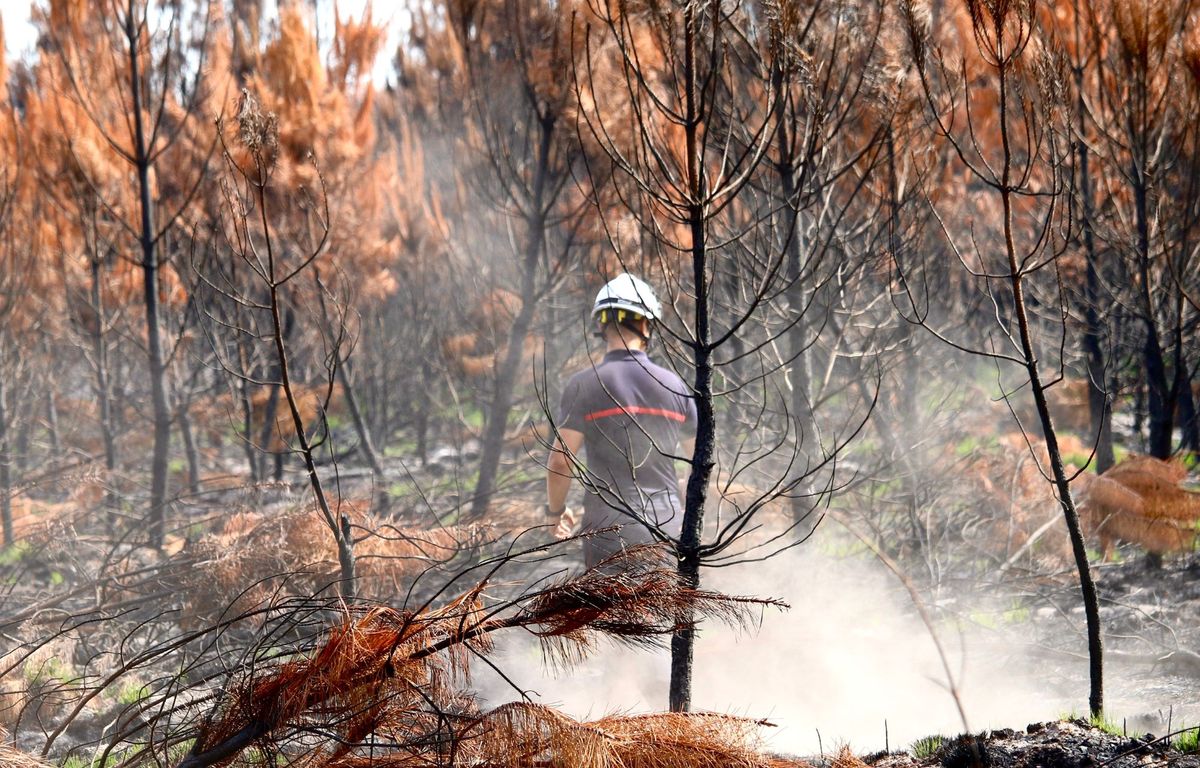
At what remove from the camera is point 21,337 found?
428 inches

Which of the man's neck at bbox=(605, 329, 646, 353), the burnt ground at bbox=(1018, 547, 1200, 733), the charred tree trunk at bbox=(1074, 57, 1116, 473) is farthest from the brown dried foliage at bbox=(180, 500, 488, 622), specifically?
the charred tree trunk at bbox=(1074, 57, 1116, 473)

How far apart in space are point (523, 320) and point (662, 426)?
3569 millimetres

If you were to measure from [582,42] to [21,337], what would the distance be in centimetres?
699

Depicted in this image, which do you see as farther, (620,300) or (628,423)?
(628,423)

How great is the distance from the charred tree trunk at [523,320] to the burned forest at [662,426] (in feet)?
0.17

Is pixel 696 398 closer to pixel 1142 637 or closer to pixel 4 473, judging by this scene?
pixel 1142 637

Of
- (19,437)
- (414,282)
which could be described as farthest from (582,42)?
(19,437)

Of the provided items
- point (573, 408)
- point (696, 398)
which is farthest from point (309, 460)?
point (696, 398)

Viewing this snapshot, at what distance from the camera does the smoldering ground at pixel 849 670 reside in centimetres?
529

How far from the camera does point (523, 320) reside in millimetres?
8609

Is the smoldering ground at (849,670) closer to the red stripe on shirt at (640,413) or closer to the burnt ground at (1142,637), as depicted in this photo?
the burnt ground at (1142,637)

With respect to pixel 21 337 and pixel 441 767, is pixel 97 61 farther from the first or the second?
pixel 441 767

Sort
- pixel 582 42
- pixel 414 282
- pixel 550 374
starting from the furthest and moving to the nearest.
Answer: pixel 414 282 < pixel 550 374 < pixel 582 42

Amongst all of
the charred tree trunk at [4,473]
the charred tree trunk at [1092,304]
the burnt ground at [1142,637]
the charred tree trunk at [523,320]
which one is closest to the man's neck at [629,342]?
the burnt ground at [1142,637]
